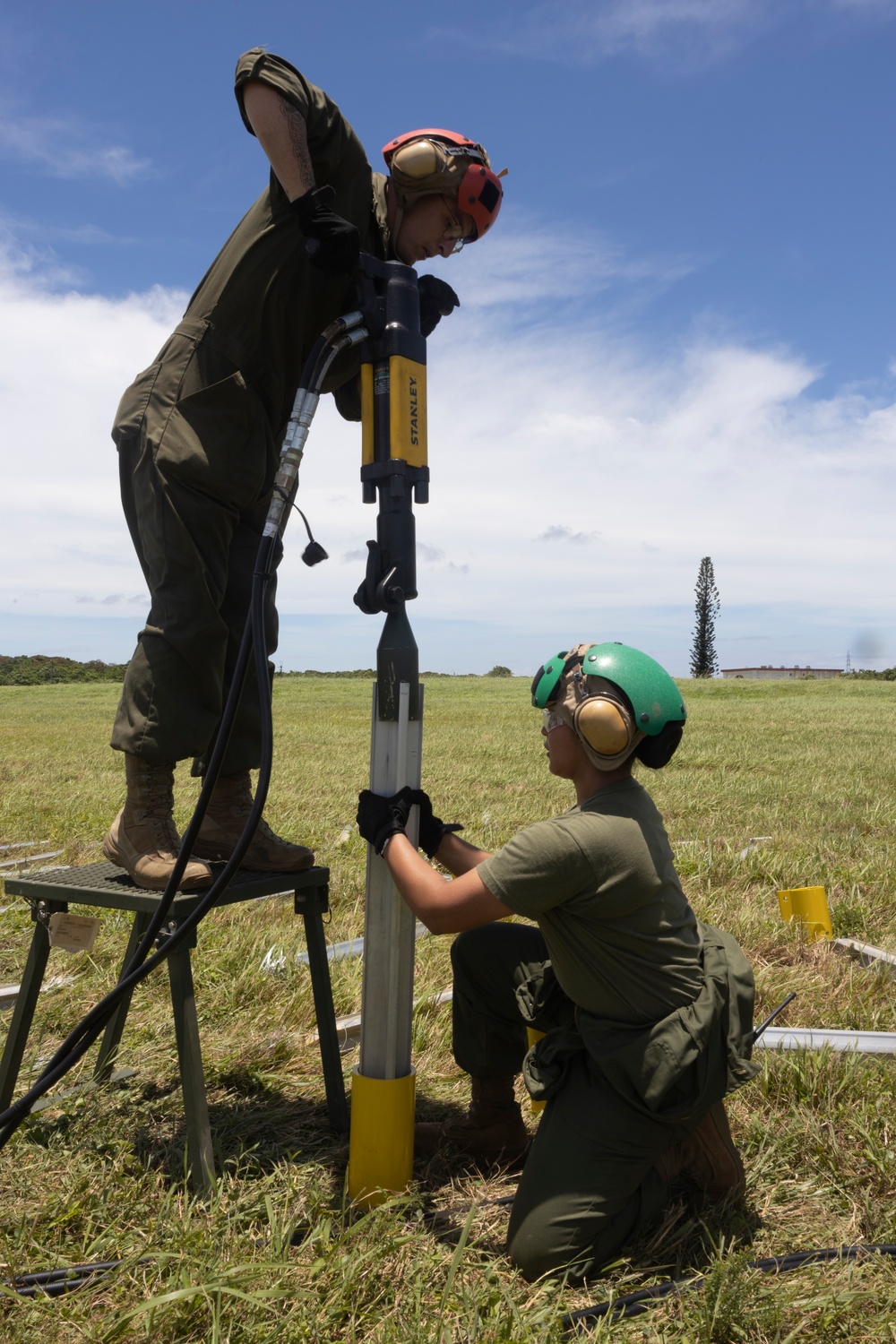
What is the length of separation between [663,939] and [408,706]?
3.00 feet

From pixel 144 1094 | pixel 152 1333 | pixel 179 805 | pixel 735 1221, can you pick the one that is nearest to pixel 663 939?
pixel 735 1221

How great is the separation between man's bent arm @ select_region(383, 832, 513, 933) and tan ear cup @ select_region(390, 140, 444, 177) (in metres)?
1.95

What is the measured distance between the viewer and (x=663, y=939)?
2.53 m

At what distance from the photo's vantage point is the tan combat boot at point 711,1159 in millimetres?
→ 2594

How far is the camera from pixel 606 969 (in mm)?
2535

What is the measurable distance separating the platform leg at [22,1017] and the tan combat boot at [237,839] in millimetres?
531

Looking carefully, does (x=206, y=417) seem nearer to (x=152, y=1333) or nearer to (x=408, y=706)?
(x=408, y=706)

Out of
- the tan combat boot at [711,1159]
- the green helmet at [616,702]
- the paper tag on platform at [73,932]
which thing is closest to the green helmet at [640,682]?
the green helmet at [616,702]

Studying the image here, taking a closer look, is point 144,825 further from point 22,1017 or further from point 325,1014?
point 325,1014

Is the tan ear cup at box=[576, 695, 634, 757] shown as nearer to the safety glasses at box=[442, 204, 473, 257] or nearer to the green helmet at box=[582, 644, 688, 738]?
the green helmet at box=[582, 644, 688, 738]

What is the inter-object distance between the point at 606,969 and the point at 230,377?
6.47ft

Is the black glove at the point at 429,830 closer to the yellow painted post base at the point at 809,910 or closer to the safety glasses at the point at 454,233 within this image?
the safety glasses at the point at 454,233

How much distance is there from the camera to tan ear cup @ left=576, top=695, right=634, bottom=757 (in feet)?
8.07

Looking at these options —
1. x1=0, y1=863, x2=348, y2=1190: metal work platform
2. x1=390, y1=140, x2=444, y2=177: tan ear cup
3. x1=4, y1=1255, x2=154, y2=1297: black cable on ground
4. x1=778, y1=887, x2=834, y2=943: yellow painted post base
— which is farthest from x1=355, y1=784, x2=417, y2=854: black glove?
x1=778, y1=887, x2=834, y2=943: yellow painted post base
